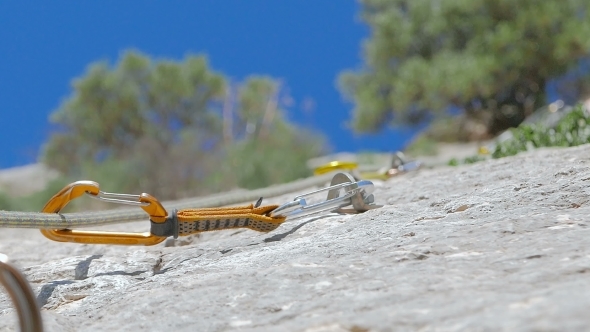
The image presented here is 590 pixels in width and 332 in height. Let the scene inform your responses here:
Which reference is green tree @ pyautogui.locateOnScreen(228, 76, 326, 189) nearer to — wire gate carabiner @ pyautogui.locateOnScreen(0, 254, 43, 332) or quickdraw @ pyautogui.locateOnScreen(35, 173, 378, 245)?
quickdraw @ pyautogui.locateOnScreen(35, 173, 378, 245)

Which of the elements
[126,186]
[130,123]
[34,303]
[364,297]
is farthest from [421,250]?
[130,123]

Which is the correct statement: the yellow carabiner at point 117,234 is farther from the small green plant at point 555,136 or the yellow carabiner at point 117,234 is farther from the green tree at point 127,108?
the green tree at point 127,108

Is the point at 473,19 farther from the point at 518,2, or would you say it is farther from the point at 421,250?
the point at 421,250

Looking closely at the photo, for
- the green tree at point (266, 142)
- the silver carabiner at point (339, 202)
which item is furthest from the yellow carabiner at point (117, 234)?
the green tree at point (266, 142)

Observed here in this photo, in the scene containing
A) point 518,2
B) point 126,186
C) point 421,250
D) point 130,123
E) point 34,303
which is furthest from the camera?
point 130,123

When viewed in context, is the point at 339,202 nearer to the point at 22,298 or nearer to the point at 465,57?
the point at 22,298
